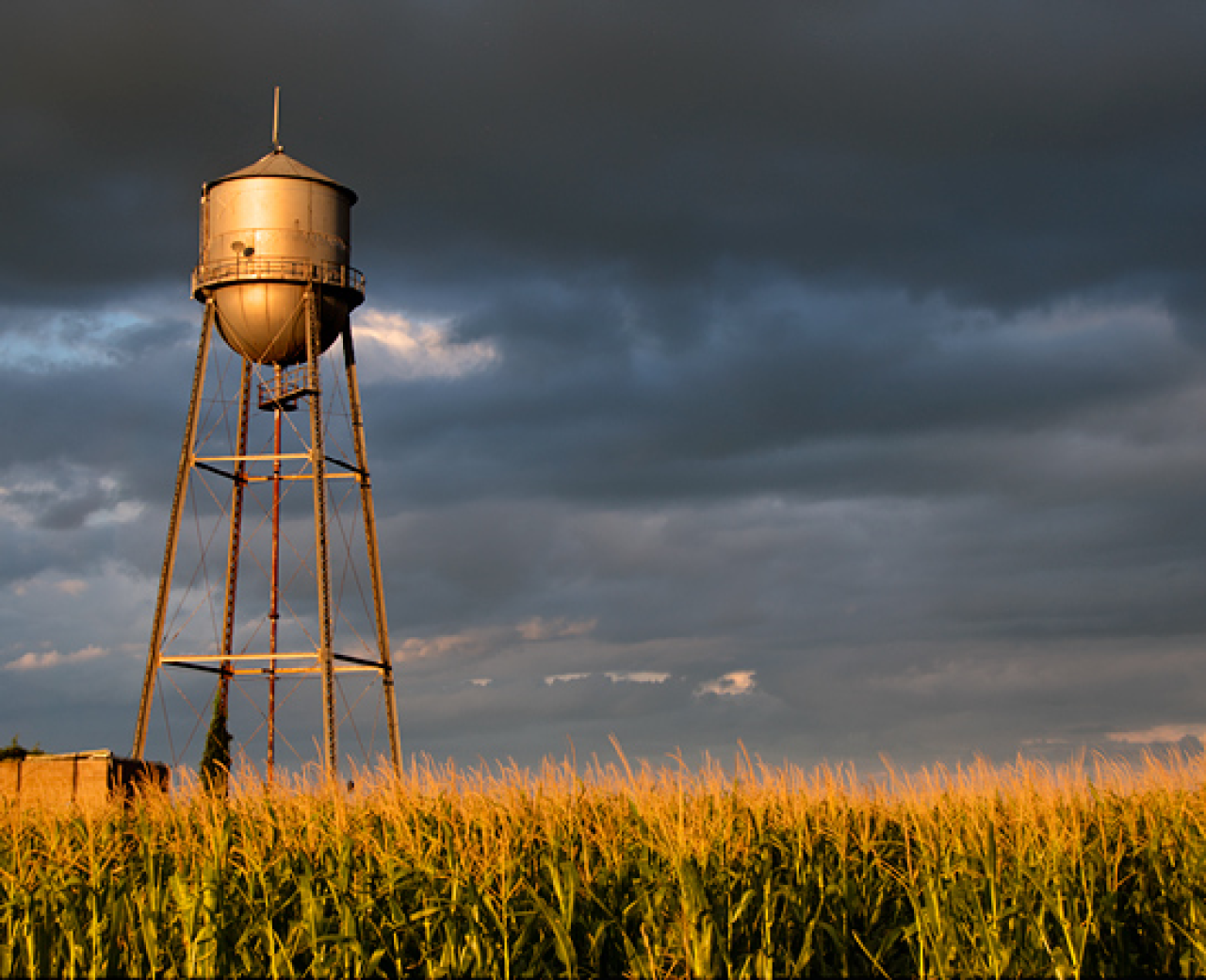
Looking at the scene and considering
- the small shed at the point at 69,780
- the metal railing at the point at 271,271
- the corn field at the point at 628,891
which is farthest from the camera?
the metal railing at the point at 271,271

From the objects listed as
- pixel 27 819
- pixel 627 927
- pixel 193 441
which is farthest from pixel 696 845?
pixel 193 441

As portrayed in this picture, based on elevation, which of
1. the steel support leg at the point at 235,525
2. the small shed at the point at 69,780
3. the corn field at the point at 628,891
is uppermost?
the steel support leg at the point at 235,525

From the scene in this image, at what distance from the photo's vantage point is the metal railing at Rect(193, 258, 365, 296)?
34.1m

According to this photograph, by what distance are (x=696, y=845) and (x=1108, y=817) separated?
21.1 feet

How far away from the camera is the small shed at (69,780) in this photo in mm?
22719

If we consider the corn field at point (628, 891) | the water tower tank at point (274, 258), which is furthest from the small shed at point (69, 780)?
the water tower tank at point (274, 258)

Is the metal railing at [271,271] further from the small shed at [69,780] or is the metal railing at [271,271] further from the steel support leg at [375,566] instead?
the small shed at [69,780]

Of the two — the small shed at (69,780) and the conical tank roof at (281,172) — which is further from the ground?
the conical tank roof at (281,172)

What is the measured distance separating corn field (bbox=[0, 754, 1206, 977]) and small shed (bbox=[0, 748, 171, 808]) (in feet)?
21.3

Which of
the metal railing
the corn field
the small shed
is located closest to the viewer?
the corn field

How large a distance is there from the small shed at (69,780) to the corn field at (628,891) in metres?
6.50

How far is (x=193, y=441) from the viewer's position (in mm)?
33906

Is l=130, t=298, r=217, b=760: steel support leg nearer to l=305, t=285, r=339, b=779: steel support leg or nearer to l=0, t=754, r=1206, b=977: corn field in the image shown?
l=305, t=285, r=339, b=779: steel support leg

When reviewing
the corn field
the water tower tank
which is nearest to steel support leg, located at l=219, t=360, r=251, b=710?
the water tower tank
